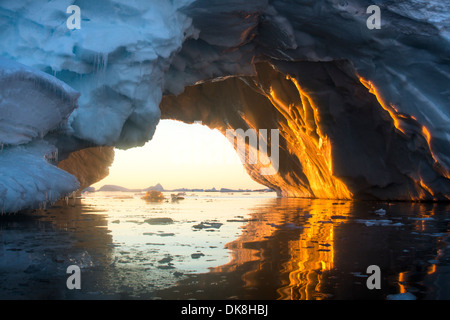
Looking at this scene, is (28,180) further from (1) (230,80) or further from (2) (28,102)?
(1) (230,80)

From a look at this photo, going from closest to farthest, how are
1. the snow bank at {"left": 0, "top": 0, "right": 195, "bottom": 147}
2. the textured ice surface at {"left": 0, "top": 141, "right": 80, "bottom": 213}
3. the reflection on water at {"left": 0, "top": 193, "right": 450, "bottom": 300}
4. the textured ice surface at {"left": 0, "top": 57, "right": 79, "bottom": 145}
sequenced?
the reflection on water at {"left": 0, "top": 193, "right": 450, "bottom": 300}
the textured ice surface at {"left": 0, "top": 141, "right": 80, "bottom": 213}
the textured ice surface at {"left": 0, "top": 57, "right": 79, "bottom": 145}
the snow bank at {"left": 0, "top": 0, "right": 195, "bottom": 147}

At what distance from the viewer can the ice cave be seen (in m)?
6.07

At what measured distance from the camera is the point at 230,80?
13812 mm

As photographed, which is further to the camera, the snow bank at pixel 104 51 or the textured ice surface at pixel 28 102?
the snow bank at pixel 104 51

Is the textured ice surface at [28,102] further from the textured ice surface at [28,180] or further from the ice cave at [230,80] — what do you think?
the textured ice surface at [28,180]

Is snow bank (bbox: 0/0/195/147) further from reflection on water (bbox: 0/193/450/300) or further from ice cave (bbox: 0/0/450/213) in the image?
reflection on water (bbox: 0/193/450/300)

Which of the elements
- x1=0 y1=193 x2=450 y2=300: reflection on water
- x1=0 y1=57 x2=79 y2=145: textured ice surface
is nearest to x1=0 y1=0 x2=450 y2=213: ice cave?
x1=0 y1=57 x2=79 y2=145: textured ice surface

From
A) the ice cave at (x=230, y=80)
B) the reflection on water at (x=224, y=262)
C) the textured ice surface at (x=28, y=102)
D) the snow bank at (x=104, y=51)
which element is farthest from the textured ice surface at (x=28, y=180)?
the snow bank at (x=104, y=51)

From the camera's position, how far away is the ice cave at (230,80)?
607 centimetres

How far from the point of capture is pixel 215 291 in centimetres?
225
